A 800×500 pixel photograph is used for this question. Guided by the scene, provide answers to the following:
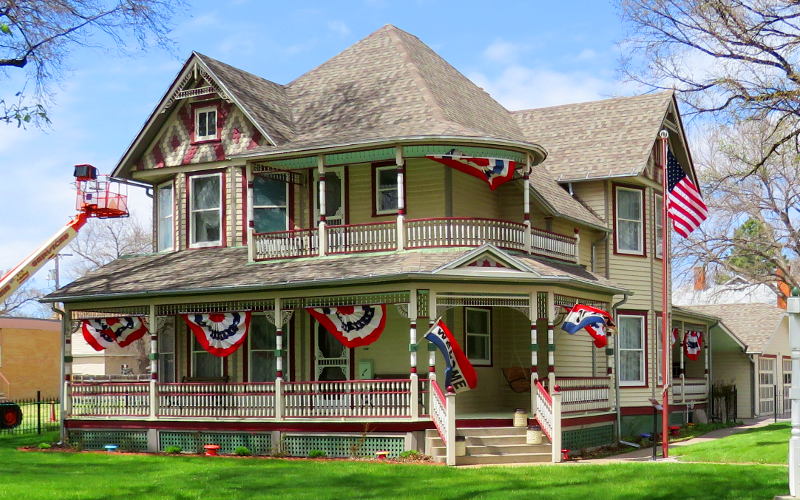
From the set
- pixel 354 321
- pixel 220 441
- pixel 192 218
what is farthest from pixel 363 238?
pixel 192 218

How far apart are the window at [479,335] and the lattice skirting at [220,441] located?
549 centimetres

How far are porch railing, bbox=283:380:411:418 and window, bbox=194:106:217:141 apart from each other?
7593mm

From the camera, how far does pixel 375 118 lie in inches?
1093

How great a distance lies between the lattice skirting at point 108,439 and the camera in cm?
2714

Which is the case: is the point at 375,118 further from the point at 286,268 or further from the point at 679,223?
the point at 679,223

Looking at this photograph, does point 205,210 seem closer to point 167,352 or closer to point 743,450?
point 167,352

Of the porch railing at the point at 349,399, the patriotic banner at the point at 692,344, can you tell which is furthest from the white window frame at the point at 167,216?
the patriotic banner at the point at 692,344

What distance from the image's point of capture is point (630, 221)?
104ft

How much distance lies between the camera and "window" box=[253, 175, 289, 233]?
28703 mm

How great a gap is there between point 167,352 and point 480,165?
35.0 feet

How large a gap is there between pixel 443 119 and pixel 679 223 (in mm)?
5940

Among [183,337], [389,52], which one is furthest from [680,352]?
[183,337]

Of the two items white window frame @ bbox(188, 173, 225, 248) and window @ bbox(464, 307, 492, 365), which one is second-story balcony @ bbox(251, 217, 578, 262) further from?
white window frame @ bbox(188, 173, 225, 248)

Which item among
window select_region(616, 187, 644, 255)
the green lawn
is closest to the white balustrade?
the green lawn
